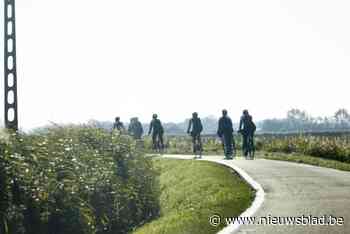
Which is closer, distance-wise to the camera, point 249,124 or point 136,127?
point 249,124

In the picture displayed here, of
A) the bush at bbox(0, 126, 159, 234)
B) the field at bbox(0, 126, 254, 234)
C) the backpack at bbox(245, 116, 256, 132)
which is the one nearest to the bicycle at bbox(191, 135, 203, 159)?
the backpack at bbox(245, 116, 256, 132)

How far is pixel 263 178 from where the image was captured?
1593 centimetres

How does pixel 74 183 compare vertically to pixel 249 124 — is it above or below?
below

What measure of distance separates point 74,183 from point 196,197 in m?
4.00

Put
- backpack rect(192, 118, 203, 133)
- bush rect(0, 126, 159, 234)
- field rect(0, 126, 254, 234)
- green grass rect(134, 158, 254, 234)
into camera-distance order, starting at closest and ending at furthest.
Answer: bush rect(0, 126, 159, 234)
field rect(0, 126, 254, 234)
green grass rect(134, 158, 254, 234)
backpack rect(192, 118, 203, 133)

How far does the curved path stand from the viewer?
956 centimetres

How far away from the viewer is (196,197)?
14.3m

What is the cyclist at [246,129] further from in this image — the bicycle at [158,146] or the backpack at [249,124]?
the bicycle at [158,146]

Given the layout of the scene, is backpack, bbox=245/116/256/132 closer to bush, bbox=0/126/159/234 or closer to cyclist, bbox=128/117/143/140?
cyclist, bbox=128/117/143/140

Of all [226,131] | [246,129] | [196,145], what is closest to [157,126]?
[196,145]

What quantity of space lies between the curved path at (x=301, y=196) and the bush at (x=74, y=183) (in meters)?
2.64

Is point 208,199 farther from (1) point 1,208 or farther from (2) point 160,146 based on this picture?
(2) point 160,146

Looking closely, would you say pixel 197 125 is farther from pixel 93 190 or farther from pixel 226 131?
pixel 93 190

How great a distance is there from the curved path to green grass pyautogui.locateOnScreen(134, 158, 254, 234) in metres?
0.50
